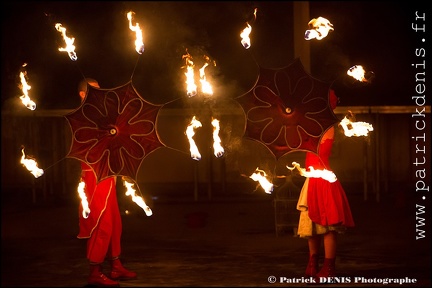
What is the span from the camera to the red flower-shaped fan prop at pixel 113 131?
7535mm

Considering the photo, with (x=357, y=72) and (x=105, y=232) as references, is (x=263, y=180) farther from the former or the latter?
(x=105, y=232)

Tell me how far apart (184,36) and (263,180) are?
10.6m

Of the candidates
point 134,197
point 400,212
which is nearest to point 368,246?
point 400,212

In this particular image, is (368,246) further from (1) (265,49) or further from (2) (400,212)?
(1) (265,49)

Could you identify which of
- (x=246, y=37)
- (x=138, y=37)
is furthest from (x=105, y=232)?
(x=246, y=37)

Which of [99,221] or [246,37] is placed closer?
[246,37]

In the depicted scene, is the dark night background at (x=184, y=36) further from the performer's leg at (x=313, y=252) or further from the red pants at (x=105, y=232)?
the performer's leg at (x=313, y=252)

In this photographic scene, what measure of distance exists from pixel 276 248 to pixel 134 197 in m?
4.15

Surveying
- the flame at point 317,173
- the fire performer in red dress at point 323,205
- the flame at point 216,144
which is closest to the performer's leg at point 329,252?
the fire performer in red dress at point 323,205

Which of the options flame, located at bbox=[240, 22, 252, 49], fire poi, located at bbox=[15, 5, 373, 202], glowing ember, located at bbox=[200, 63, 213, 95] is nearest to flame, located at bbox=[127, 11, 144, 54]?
fire poi, located at bbox=[15, 5, 373, 202]

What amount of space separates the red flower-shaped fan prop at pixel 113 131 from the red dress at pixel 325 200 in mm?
1634

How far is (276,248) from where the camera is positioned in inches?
458

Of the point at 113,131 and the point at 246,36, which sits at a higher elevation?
the point at 246,36

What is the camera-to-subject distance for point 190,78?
7.55m
